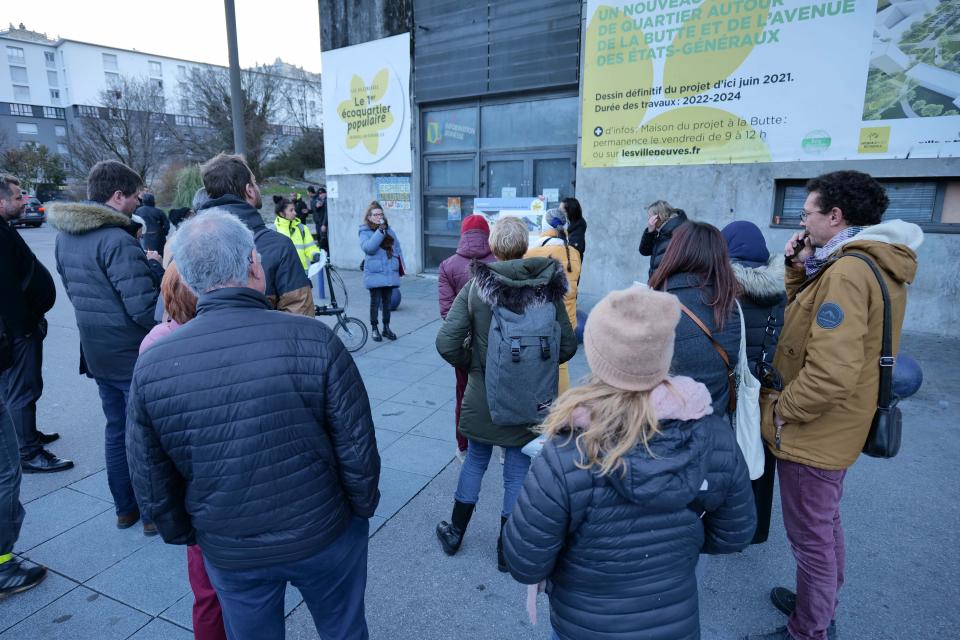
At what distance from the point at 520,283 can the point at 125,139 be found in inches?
1408

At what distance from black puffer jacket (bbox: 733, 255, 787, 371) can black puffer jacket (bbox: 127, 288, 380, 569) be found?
173 cm

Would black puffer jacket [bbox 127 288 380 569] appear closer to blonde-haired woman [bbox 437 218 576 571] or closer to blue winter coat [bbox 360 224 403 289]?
blonde-haired woman [bbox 437 218 576 571]

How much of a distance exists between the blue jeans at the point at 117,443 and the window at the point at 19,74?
75.0 metres

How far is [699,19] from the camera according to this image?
24.4 ft

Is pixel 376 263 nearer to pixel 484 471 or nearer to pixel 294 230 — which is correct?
pixel 294 230

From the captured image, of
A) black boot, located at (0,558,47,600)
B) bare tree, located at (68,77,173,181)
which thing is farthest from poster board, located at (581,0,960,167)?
bare tree, located at (68,77,173,181)

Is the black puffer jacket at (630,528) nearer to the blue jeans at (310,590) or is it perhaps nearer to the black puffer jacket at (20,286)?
the blue jeans at (310,590)

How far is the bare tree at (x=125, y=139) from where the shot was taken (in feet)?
98.5

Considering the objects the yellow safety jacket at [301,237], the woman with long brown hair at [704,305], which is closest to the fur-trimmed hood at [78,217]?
the woman with long brown hair at [704,305]

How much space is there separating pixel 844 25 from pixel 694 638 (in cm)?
779

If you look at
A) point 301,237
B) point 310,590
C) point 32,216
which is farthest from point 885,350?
point 32,216

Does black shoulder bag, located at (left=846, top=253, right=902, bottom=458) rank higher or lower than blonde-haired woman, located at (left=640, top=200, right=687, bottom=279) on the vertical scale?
lower

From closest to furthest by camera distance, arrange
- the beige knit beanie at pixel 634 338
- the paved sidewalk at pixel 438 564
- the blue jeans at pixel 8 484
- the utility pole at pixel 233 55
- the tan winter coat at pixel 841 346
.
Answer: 1. the beige knit beanie at pixel 634 338
2. the tan winter coat at pixel 841 346
3. the paved sidewalk at pixel 438 564
4. the blue jeans at pixel 8 484
5. the utility pole at pixel 233 55

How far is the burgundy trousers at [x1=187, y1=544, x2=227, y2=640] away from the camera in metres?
2.02
